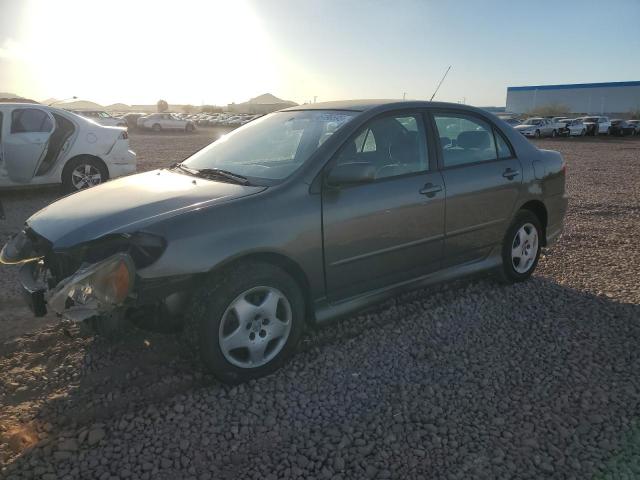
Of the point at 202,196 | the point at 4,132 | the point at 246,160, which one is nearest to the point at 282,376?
the point at 202,196

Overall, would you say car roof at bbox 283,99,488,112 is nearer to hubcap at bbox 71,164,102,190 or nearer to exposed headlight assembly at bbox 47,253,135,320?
exposed headlight assembly at bbox 47,253,135,320

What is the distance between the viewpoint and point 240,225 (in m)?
2.93

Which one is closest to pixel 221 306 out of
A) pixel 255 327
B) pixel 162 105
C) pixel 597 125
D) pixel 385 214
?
pixel 255 327

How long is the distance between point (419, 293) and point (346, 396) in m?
1.64

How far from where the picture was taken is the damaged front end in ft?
8.77

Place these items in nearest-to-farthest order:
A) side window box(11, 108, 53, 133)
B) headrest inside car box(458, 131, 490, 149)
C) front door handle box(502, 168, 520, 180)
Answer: headrest inside car box(458, 131, 490, 149)
front door handle box(502, 168, 520, 180)
side window box(11, 108, 53, 133)

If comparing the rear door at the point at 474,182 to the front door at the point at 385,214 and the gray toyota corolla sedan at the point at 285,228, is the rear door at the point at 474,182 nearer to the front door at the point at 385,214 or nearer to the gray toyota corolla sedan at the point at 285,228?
the gray toyota corolla sedan at the point at 285,228

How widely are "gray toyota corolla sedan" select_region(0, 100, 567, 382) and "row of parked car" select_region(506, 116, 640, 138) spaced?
32.9m

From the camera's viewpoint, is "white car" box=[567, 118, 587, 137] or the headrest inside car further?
"white car" box=[567, 118, 587, 137]

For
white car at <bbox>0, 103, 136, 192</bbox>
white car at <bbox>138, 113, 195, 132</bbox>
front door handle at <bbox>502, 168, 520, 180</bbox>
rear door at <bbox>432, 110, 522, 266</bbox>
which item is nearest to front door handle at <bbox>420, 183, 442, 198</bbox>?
rear door at <bbox>432, 110, 522, 266</bbox>

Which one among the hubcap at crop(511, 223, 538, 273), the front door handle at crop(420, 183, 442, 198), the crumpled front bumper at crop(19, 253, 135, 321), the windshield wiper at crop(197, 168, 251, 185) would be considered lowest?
the hubcap at crop(511, 223, 538, 273)

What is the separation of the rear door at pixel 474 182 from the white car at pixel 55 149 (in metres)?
6.46

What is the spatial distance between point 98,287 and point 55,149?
654 centimetres

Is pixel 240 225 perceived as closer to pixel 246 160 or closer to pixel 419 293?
pixel 246 160
